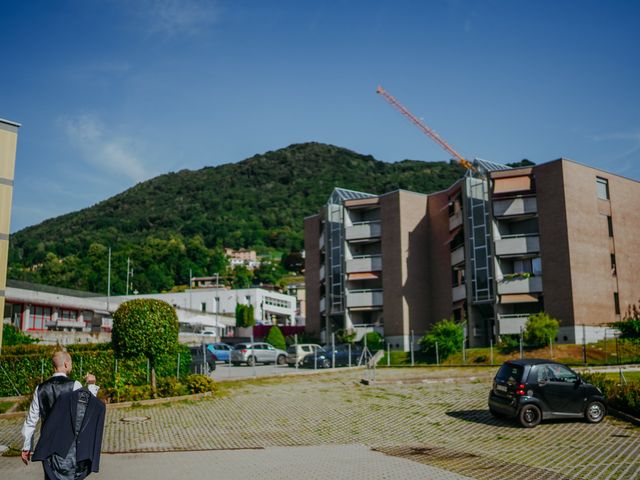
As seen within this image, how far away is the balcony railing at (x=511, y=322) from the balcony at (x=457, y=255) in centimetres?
663

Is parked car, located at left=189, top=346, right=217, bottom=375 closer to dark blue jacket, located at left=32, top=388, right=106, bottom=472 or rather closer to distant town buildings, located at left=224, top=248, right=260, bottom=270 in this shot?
dark blue jacket, located at left=32, top=388, right=106, bottom=472

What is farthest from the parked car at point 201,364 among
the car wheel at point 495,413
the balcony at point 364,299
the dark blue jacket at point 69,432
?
the dark blue jacket at point 69,432

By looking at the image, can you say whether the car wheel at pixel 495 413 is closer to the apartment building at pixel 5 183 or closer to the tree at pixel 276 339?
the apartment building at pixel 5 183

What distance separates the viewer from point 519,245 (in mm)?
46219

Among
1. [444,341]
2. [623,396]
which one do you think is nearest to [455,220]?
[444,341]

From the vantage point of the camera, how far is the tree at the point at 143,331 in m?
22.7

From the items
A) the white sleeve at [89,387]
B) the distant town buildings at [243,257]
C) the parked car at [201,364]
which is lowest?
the parked car at [201,364]

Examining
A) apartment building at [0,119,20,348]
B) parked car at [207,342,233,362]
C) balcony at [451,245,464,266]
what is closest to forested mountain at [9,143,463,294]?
parked car at [207,342,233,362]

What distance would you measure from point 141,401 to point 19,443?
5.85 meters

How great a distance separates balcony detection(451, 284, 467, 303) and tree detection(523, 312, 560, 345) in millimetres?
9937

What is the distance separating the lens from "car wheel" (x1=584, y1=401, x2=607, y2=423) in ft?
56.0

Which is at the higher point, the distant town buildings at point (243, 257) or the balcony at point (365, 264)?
the distant town buildings at point (243, 257)

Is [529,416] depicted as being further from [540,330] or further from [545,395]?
[540,330]

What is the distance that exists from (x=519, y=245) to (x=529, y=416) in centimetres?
3100
